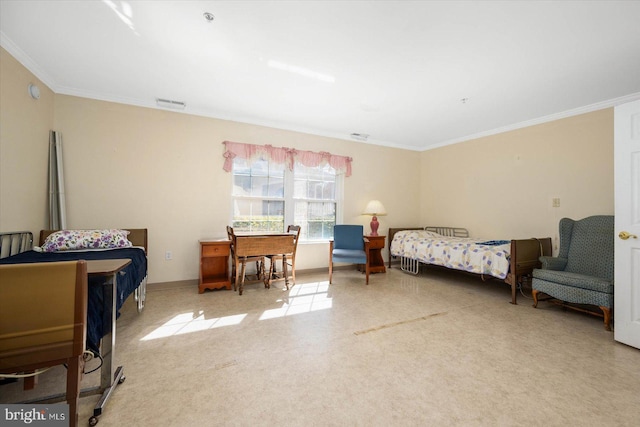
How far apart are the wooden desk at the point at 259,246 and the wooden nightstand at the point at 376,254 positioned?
1.53 metres

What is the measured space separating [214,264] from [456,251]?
11.1 feet

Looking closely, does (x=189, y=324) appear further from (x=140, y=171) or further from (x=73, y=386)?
(x=140, y=171)

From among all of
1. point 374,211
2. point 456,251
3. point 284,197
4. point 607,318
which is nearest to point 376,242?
point 374,211

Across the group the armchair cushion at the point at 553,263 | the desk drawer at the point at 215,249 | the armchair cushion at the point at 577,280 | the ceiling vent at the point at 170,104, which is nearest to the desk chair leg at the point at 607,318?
the armchair cushion at the point at 577,280

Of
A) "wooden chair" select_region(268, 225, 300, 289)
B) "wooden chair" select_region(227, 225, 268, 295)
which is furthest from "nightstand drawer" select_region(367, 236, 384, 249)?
"wooden chair" select_region(227, 225, 268, 295)

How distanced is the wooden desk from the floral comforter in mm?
2140

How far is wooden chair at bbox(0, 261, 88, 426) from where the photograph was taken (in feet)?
3.23

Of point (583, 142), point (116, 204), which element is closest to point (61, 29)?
point (116, 204)

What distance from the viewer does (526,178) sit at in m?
3.81

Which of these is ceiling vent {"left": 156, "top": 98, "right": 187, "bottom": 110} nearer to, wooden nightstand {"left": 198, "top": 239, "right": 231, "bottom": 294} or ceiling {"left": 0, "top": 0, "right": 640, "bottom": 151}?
ceiling {"left": 0, "top": 0, "right": 640, "bottom": 151}

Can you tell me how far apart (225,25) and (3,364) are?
2.28 meters

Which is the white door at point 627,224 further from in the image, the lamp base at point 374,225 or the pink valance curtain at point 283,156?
the pink valance curtain at point 283,156

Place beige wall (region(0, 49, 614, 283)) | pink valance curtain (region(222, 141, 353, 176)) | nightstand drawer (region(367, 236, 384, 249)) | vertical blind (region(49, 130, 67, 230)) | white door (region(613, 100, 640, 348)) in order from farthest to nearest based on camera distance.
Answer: nightstand drawer (region(367, 236, 384, 249))
pink valance curtain (region(222, 141, 353, 176))
vertical blind (region(49, 130, 67, 230))
beige wall (region(0, 49, 614, 283))
white door (region(613, 100, 640, 348))

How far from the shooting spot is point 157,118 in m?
3.42
